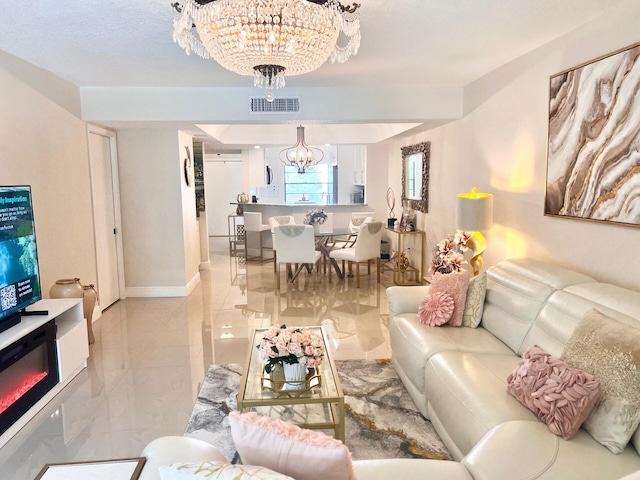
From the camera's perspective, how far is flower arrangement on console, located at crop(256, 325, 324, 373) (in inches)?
91.9

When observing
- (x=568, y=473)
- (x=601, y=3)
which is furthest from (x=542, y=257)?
(x=568, y=473)

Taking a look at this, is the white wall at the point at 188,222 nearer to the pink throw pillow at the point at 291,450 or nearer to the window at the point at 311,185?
the pink throw pillow at the point at 291,450

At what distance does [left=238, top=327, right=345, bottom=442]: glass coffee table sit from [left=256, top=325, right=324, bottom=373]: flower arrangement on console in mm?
121

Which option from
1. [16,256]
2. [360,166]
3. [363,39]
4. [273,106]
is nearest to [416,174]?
[273,106]

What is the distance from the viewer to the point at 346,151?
11.0 meters

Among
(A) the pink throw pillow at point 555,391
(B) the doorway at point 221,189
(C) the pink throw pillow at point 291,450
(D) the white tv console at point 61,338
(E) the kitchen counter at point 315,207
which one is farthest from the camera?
(B) the doorway at point 221,189

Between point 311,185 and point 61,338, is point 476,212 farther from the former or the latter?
point 311,185

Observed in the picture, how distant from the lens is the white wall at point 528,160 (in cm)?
260

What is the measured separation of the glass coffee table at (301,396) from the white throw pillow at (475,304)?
101 cm

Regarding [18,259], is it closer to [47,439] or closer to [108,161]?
[47,439]

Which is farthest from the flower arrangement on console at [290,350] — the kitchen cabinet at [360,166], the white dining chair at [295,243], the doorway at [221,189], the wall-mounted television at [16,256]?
the doorway at [221,189]

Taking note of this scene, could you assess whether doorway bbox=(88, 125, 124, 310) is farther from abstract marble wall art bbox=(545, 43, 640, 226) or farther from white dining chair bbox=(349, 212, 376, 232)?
abstract marble wall art bbox=(545, 43, 640, 226)

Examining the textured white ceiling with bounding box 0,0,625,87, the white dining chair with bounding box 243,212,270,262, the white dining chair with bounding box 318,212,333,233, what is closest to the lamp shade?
the textured white ceiling with bounding box 0,0,625,87

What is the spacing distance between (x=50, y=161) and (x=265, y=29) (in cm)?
291
